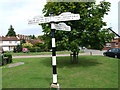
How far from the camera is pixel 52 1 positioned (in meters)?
11.4

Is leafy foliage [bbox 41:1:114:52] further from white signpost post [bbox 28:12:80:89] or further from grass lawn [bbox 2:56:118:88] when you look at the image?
white signpost post [bbox 28:12:80:89]

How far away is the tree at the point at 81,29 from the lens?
10773 millimetres

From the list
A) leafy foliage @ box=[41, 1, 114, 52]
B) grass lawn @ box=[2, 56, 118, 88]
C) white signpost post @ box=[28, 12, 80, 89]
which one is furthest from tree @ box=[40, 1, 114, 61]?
white signpost post @ box=[28, 12, 80, 89]

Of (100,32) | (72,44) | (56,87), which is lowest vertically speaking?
(56,87)

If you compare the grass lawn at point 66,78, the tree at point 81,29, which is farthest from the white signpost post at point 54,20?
the tree at point 81,29

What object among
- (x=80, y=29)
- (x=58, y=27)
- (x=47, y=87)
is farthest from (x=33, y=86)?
(x=80, y=29)

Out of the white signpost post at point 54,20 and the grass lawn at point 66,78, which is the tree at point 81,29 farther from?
the white signpost post at point 54,20

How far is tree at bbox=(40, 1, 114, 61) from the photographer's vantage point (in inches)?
424

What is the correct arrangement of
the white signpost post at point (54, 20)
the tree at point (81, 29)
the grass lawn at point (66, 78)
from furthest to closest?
the tree at point (81, 29), the grass lawn at point (66, 78), the white signpost post at point (54, 20)

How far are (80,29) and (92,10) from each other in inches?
78.0

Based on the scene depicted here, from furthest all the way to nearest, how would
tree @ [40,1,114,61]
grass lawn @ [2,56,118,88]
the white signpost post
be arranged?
tree @ [40,1,114,61] → grass lawn @ [2,56,118,88] → the white signpost post

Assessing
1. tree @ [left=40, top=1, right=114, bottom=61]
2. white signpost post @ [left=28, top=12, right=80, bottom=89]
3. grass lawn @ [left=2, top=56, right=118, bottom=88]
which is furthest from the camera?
tree @ [left=40, top=1, right=114, bottom=61]

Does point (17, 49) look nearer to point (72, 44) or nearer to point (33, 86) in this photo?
point (72, 44)

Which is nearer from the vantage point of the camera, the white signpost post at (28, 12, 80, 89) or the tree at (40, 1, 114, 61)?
the white signpost post at (28, 12, 80, 89)
